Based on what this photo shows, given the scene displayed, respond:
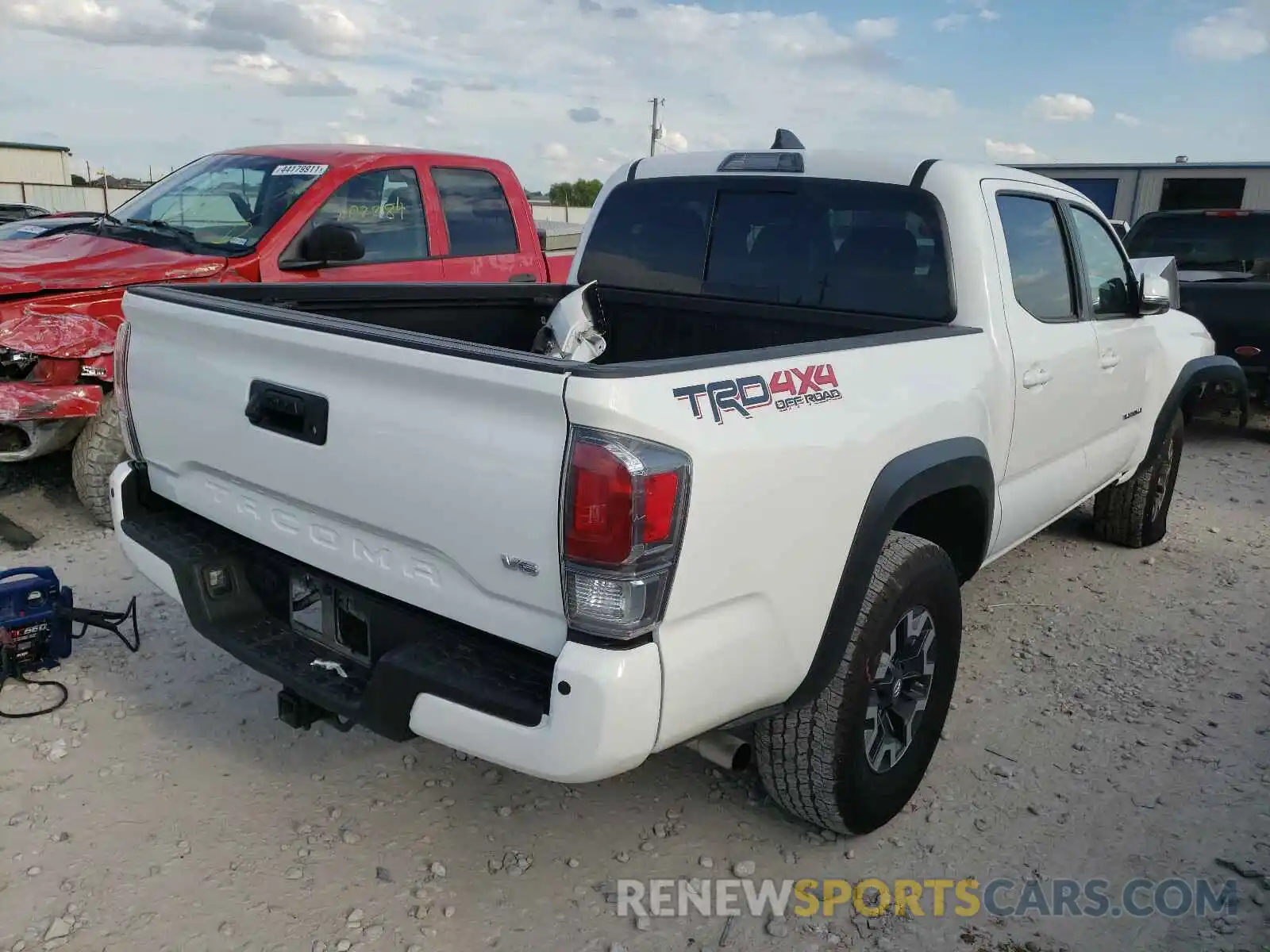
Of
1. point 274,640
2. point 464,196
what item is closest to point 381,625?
point 274,640

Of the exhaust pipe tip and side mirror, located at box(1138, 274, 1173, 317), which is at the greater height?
side mirror, located at box(1138, 274, 1173, 317)

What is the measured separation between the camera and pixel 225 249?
5312mm

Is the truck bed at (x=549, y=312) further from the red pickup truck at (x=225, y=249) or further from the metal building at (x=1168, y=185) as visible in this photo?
the metal building at (x=1168, y=185)

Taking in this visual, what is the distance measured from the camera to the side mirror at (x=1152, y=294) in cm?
426

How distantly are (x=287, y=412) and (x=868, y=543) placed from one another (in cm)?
147

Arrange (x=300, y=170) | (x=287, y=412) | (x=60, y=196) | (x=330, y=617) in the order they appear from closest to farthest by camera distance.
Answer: (x=287, y=412), (x=330, y=617), (x=300, y=170), (x=60, y=196)

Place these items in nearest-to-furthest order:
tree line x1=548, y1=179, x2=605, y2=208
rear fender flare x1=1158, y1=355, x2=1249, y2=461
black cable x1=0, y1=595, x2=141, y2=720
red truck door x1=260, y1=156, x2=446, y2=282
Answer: black cable x1=0, y1=595, x2=141, y2=720
rear fender flare x1=1158, y1=355, x2=1249, y2=461
red truck door x1=260, y1=156, x2=446, y2=282
tree line x1=548, y1=179, x2=605, y2=208

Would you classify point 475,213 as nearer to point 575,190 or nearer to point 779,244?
point 779,244

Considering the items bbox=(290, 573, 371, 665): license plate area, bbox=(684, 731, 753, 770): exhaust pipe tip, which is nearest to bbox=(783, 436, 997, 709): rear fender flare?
bbox=(684, 731, 753, 770): exhaust pipe tip

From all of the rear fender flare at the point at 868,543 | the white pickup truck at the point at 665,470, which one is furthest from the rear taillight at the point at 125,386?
the rear fender flare at the point at 868,543

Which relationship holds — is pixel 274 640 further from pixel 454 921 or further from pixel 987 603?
pixel 987 603

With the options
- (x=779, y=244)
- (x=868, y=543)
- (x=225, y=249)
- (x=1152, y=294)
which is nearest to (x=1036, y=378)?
(x=779, y=244)

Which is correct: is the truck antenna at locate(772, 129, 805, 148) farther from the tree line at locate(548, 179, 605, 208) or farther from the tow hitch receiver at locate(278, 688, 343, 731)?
the tree line at locate(548, 179, 605, 208)

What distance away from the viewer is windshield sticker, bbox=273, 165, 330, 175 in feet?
18.4
